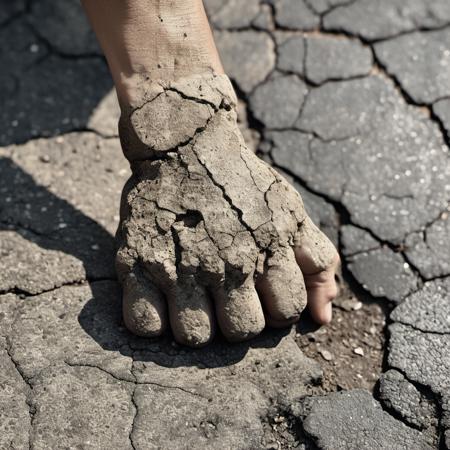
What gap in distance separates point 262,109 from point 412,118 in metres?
0.56

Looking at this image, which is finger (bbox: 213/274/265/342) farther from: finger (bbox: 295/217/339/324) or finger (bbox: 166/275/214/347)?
finger (bbox: 295/217/339/324)

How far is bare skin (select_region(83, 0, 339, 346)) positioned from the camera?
206 centimetres

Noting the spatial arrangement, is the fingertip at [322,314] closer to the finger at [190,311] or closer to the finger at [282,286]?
the finger at [282,286]

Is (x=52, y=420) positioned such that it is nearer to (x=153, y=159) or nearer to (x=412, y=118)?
(x=153, y=159)

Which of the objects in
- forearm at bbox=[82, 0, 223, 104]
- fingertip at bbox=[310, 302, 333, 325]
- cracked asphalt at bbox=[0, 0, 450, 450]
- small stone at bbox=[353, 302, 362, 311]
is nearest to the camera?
cracked asphalt at bbox=[0, 0, 450, 450]

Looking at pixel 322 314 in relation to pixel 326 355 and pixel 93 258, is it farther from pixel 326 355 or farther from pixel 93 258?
pixel 93 258

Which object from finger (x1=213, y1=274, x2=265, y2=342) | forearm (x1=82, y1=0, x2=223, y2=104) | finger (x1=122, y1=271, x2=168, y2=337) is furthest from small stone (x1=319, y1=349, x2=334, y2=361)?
forearm (x1=82, y1=0, x2=223, y2=104)

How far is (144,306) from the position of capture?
2.08m

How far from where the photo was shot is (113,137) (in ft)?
9.21

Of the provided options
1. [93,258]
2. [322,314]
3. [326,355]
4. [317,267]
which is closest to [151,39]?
[93,258]

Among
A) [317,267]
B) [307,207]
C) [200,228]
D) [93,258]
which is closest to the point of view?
[200,228]

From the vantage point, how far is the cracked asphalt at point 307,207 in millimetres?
2021

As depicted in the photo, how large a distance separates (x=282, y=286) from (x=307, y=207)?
54 cm

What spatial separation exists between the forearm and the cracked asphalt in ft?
1.80
